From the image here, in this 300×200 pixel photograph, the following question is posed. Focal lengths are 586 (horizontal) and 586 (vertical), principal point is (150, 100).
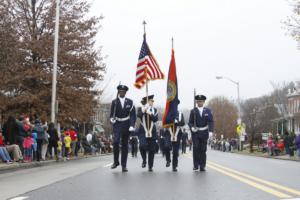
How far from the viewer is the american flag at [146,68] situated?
16.5 meters

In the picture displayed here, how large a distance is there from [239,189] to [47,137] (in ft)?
51.2

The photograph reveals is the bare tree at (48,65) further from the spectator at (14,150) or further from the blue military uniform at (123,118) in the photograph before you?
the blue military uniform at (123,118)

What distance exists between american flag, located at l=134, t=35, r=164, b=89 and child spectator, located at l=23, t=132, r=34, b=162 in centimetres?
739

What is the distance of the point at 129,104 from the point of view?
1472cm

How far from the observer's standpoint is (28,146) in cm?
2255

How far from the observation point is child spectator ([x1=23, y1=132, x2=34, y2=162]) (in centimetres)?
2233

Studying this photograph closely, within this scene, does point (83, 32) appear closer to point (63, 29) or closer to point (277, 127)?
point (63, 29)

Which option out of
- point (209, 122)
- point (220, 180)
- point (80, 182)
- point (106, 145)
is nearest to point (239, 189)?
point (220, 180)

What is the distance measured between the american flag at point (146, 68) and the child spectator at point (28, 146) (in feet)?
24.2

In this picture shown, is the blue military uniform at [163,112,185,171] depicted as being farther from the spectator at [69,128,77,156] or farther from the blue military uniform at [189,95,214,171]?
the spectator at [69,128,77,156]

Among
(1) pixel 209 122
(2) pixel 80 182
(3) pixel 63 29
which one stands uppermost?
(3) pixel 63 29

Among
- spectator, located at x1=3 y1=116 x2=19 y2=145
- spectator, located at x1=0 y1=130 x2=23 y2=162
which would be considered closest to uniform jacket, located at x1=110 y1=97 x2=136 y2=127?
spectator, located at x1=0 y1=130 x2=23 y2=162

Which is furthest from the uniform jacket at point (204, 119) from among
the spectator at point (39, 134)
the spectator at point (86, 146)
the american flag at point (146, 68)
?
the spectator at point (86, 146)

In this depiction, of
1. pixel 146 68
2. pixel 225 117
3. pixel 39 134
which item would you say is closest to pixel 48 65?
pixel 39 134
